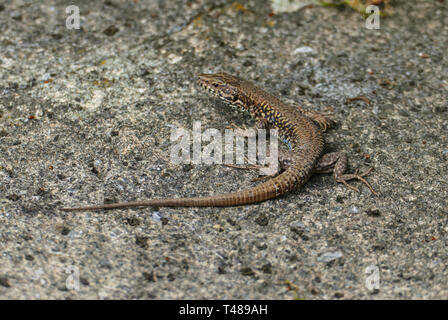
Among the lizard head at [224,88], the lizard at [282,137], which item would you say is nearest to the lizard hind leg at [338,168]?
the lizard at [282,137]

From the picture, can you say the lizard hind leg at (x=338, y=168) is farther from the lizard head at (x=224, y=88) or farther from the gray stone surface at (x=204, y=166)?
the lizard head at (x=224, y=88)

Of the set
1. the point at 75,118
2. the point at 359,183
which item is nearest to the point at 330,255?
the point at 359,183

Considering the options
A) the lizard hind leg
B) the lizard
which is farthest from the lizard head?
the lizard hind leg

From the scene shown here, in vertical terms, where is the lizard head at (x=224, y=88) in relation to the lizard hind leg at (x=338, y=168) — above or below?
above

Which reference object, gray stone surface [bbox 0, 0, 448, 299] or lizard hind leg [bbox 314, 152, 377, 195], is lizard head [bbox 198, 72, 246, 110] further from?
lizard hind leg [bbox 314, 152, 377, 195]

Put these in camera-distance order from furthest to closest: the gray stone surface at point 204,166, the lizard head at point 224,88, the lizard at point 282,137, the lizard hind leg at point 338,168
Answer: the lizard head at point 224,88, the lizard hind leg at point 338,168, the lizard at point 282,137, the gray stone surface at point 204,166

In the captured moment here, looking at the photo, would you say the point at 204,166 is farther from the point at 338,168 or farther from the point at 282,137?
the point at 338,168

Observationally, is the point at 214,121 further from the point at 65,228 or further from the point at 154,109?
the point at 65,228
